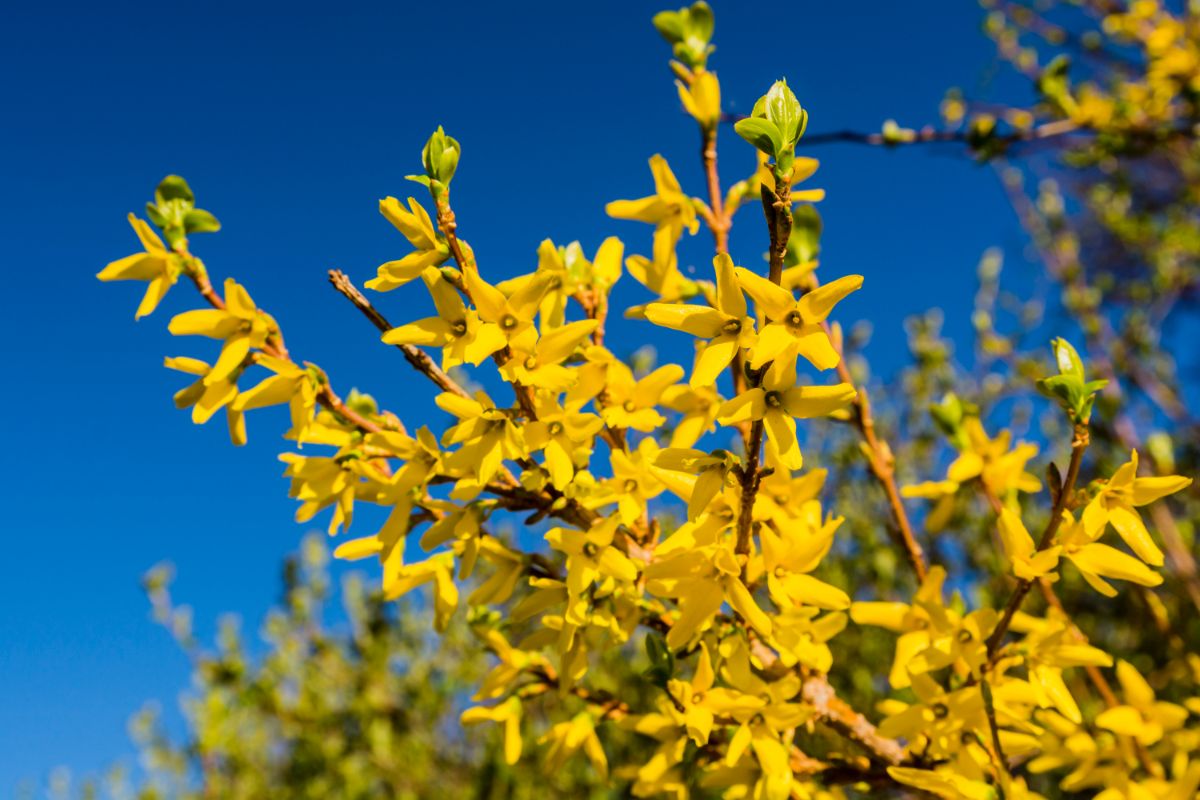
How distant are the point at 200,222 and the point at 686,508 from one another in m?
0.98

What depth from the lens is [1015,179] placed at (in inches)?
224

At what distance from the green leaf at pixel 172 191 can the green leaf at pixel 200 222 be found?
41 millimetres

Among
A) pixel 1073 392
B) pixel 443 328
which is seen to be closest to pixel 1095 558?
pixel 1073 392

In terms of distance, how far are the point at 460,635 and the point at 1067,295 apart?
473 cm

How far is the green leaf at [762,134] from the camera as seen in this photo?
3.05 feet

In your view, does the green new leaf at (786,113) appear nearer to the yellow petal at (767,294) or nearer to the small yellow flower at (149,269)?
the yellow petal at (767,294)

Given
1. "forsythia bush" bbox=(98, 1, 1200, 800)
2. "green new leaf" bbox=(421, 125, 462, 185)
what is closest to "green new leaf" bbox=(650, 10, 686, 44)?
"forsythia bush" bbox=(98, 1, 1200, 800)

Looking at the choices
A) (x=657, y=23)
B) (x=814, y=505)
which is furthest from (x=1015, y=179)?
(x=814, y=505)

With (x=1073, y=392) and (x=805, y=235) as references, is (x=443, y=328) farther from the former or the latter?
(x=1073, y=392)

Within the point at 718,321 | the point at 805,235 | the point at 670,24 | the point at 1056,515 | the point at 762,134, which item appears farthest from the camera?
the point at 670,24

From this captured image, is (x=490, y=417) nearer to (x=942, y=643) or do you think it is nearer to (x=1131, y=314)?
(x=942, y=643)

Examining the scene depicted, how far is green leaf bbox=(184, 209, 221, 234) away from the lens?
1406mm

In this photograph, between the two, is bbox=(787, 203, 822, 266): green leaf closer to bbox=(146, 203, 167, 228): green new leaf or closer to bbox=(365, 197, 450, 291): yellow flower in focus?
bbox=(365, 197, 450, 291): yellow flower in focus

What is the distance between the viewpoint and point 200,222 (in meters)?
1.41
